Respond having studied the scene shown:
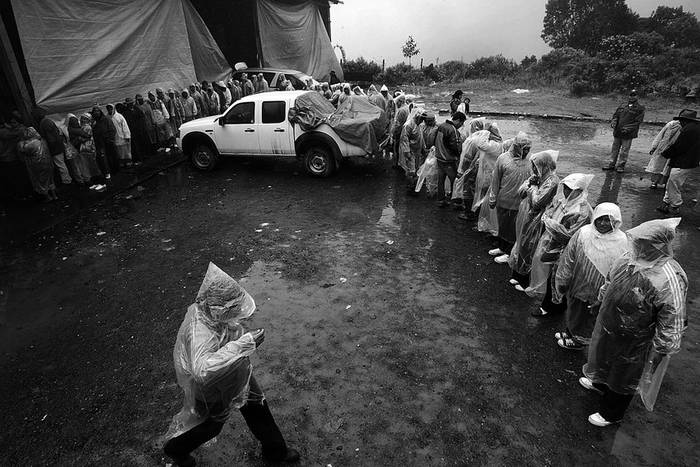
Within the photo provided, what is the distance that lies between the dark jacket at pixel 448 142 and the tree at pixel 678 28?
4742cm

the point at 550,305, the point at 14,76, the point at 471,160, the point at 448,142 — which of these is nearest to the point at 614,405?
the point at 550,305

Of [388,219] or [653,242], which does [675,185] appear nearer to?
[388,219]

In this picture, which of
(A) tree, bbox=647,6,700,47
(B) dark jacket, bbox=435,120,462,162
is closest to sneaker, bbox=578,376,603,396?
(B) dark jacket, bbox=435,120,462,162

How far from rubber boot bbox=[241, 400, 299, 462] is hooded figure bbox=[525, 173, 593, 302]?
298cm

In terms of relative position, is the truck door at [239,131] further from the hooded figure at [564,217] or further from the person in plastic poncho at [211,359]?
the person in plastic poncho at [211,359]

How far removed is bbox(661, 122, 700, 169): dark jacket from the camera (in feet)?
22.0

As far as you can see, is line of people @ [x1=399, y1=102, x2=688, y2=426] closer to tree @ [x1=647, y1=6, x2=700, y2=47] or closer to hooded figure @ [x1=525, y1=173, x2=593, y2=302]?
hooded figure @ [x1=525, y1=173, x2=593, y2=302]

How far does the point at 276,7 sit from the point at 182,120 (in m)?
8.78

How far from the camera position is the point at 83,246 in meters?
6.23

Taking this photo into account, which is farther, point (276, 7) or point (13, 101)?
point (276, 7)

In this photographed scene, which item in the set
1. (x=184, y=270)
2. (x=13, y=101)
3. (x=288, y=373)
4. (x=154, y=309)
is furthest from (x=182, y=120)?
(x=288, y=373)

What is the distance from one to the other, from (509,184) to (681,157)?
4.08 metres

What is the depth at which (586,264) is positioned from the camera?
3.39 m

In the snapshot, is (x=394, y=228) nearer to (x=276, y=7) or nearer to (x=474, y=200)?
(x=474, y=200)
